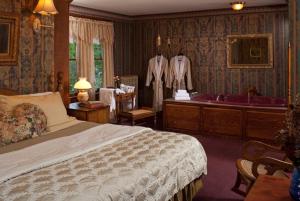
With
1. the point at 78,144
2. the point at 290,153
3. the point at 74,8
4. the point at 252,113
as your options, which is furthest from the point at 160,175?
the point at 74,8

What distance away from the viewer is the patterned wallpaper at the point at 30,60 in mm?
3820

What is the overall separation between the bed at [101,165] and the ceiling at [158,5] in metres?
3.08

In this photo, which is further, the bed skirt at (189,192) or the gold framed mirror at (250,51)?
the gold framed mirror at (250,51)

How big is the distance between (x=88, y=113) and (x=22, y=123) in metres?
1.28

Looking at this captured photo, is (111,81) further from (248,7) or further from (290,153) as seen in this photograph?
(290,153)

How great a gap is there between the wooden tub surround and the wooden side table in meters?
3.13

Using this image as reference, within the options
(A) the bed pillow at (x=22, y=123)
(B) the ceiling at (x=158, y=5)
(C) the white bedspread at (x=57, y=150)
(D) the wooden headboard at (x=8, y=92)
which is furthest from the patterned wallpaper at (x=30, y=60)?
(B) the ceiling at (x=158, y=5)

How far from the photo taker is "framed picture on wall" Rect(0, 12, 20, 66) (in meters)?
3.69

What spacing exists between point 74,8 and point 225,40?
127 inches

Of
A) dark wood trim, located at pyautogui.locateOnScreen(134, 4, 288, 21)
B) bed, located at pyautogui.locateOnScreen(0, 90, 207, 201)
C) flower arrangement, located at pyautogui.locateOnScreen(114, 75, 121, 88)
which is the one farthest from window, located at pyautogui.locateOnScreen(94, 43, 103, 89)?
bed, located at pyautogui.locateOnScreen(0, 90, 207, 201)

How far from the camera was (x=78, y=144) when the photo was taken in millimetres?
2914

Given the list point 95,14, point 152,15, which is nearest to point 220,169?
point 95,14

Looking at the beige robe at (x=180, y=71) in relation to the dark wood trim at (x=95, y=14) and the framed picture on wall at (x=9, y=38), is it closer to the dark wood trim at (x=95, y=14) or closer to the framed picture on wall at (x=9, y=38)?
the dark wood trim at (x=95, y=14)

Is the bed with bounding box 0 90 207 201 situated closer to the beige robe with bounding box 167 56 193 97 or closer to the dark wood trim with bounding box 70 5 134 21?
the dark wood trim with bounding box 70 5 134 21
